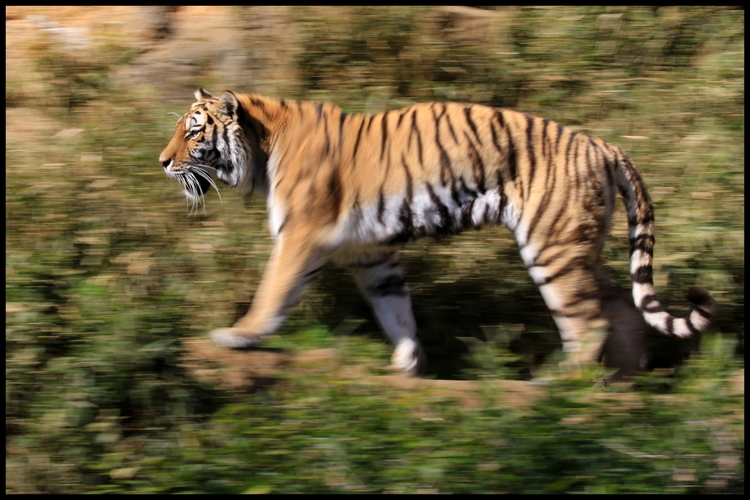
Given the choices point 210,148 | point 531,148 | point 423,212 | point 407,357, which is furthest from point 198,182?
point 531,148

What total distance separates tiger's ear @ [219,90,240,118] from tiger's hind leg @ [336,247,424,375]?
108 centimetres

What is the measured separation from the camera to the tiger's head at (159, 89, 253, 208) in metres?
4.31

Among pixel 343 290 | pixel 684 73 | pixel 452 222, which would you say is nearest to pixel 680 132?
pixel 684 73

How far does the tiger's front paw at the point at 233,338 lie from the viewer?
153 inches

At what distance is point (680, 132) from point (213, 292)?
11.1ft

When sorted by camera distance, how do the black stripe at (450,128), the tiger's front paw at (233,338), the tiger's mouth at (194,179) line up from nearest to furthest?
1. the tiger's front paw at (233,338)
2. the black stripe at (450,128)
3. the tiger's mouth at (194,179)

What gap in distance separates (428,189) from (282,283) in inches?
36.5

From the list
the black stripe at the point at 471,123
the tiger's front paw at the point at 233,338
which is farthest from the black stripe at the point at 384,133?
the tiger's front paw at the point at 233,338

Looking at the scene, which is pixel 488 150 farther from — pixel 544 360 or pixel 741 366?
pixel 741 366

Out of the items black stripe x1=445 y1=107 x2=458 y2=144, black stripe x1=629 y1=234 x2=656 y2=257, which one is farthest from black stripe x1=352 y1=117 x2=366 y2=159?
black stripe x1=629 y1=234 x2=656 y2=257

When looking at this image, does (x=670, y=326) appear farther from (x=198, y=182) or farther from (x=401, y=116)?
(x=198, y=182)

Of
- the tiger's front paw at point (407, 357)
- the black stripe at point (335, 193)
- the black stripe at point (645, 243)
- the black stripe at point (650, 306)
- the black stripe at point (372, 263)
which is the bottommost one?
the tiger's front paw at point (407, 357)

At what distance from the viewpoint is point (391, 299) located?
4.57 meters

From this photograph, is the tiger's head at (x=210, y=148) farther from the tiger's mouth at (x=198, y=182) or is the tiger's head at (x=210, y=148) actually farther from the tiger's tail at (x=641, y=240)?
the tiger's tail at (x=641, y=240)
